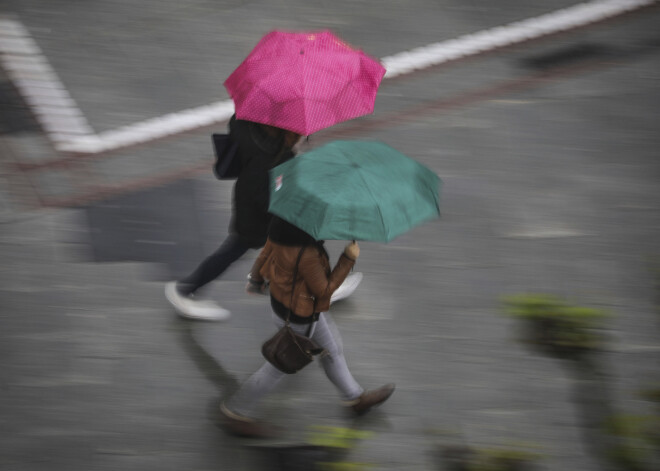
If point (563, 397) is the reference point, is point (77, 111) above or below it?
above

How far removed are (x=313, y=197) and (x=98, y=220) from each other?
3.26 m

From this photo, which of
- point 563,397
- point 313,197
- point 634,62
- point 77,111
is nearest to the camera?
point 313,197

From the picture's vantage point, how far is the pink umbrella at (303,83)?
4914 millimetres

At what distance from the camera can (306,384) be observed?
18.1ft

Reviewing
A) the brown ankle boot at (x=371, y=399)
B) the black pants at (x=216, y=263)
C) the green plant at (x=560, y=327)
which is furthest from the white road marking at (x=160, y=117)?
the green plant at (x=560, y=327)

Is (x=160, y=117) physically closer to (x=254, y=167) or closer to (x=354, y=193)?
(x=254, y=167)

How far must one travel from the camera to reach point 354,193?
393 cm

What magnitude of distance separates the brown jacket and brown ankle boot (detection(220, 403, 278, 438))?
38.4 inches

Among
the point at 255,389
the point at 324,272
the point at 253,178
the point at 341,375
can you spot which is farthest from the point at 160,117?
the point at 324,272

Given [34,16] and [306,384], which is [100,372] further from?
[34,16]

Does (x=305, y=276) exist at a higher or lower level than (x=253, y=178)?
lower

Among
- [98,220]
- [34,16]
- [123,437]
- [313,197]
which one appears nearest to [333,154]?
[313,197]

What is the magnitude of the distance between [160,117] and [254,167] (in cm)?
329

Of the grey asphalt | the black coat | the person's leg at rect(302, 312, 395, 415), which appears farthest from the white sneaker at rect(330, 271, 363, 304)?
the black coat
